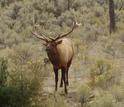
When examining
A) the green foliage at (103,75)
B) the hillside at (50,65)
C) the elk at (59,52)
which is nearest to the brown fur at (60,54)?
the elk at (59,52)

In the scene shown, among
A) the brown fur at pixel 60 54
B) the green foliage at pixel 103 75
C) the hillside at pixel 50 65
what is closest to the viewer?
the hillside at pixel 50 65

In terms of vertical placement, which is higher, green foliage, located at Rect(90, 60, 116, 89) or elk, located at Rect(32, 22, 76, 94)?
elk, located at Rect(32, 22, 76, 94)

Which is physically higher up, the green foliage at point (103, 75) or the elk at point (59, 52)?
the elk at point (59, 52)

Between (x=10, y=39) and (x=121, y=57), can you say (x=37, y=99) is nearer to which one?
(x=121, y=57)

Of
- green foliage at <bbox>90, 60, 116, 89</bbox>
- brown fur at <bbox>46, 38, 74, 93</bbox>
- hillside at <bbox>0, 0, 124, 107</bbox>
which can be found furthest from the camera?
green foliage at <bbox>90, 60, 116, 89</bbox>

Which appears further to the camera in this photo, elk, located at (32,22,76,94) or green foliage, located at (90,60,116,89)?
green foliage, located at (90,60,116,89)

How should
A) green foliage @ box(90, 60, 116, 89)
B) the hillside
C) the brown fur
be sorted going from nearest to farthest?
the hillside
the brown fur
green foliage @ box(90, 60, 116, 89)

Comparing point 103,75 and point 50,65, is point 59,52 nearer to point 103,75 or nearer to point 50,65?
point 103,75

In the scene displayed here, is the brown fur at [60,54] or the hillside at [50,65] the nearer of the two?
the hillside at [50,65]

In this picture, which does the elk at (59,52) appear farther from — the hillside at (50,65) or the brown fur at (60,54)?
the hillside at (50,65)

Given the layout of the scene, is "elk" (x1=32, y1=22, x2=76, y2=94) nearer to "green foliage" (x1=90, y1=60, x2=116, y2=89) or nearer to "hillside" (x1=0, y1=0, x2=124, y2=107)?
"hillside" (x1=0, y1=0, x2=124, y2=107)

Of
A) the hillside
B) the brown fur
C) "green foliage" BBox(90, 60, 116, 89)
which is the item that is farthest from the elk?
"green foliage" BBox(90, 60, 116, 89)

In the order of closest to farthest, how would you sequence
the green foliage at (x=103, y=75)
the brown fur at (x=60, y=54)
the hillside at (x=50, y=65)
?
the hillside at (x=50, y=65) → the brown fur at (x=60, y=54) → the green foliage at (x=103, y=75)

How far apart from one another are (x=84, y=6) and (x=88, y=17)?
2942 mm
